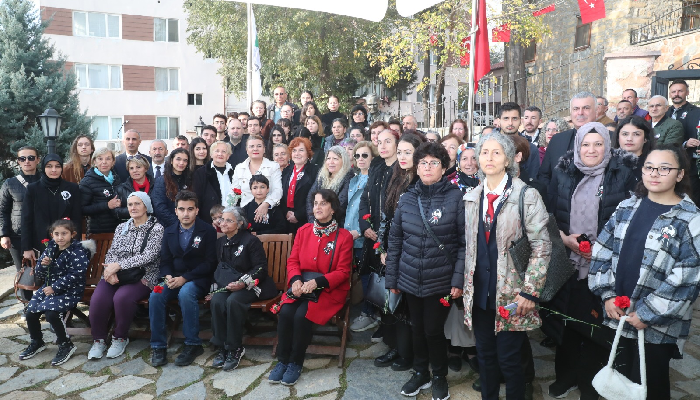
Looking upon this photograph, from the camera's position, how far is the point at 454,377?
4.36 meters

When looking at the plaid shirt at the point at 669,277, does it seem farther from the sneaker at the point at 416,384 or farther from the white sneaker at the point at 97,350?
the white sneaker at the point at 97,350

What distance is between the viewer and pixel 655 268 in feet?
10.3

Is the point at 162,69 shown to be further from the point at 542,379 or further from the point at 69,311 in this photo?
the point at 542,379

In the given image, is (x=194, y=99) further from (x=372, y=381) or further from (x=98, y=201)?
(x=372, y=381)

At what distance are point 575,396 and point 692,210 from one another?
1744mm

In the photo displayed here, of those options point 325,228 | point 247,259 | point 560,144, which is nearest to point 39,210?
point 247,259

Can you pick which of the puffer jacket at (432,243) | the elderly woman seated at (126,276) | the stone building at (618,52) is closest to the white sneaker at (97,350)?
the elderly woman seated at (126,276)

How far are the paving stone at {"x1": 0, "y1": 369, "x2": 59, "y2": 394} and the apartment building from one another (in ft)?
65.3

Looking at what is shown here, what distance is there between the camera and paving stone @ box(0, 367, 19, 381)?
4.61 m

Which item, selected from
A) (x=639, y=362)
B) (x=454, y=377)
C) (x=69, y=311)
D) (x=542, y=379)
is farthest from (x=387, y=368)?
(x=69, y=311)

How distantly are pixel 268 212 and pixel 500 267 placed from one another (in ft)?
10.7

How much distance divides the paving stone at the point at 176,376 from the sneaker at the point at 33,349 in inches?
57.1

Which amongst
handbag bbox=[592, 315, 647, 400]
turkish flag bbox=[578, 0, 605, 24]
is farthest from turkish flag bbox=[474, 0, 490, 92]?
turkish flag bbox=[578, 0, 605, 24]

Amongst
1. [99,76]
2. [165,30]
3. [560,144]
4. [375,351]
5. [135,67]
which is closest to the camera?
[560,144]
